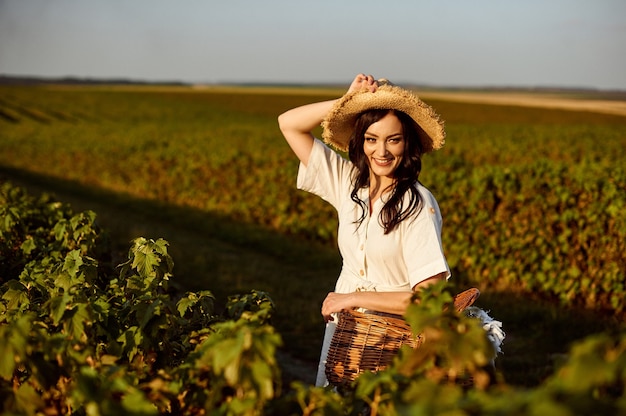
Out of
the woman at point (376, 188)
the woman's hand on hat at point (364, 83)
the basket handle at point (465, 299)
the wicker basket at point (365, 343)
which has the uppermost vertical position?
the woman's hand on hat at point (364, 83)

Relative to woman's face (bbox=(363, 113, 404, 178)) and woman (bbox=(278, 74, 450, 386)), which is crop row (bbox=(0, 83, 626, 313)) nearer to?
woman (bbox=(278, 74, 450, 386))

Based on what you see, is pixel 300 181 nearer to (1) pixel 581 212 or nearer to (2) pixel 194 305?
(2) pixel 194 305

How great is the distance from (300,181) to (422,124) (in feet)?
2.30

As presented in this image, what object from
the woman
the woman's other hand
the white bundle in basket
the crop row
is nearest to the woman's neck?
the woman

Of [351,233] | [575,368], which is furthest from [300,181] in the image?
[575,368]

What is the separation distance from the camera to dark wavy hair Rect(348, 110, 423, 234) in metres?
3.27

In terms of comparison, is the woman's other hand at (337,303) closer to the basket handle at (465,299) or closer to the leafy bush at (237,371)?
the leafy bush at (237,371)

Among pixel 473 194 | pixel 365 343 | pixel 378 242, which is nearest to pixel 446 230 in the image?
pixel 473 194

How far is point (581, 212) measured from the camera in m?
9.04

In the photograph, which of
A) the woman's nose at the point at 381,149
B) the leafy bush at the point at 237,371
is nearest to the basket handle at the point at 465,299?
the leafy bush at the point at 237,371

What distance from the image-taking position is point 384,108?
3496 mm

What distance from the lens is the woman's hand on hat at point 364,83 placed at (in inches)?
138

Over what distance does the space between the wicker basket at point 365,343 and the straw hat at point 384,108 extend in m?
0.98

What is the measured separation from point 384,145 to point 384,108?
190mm
